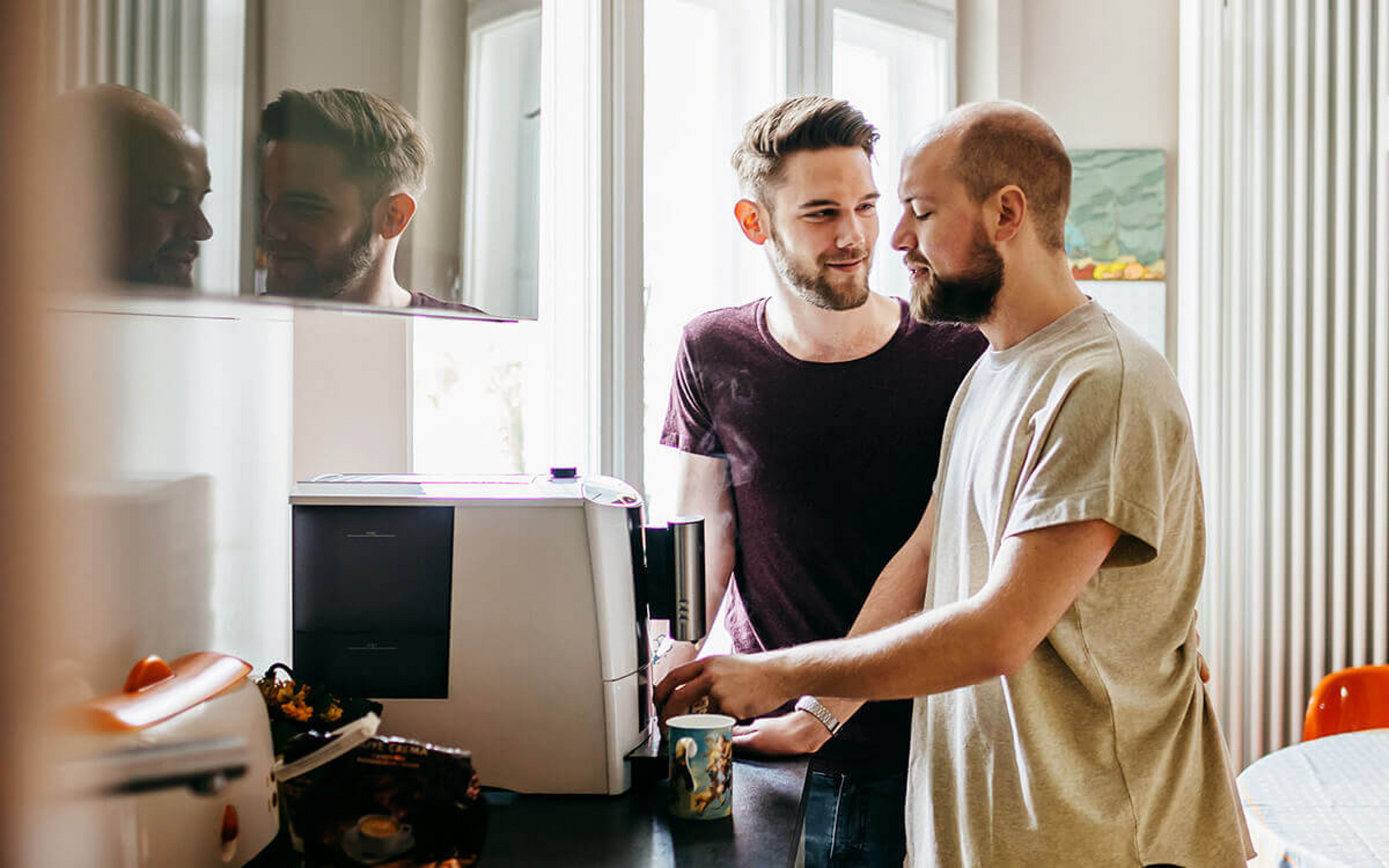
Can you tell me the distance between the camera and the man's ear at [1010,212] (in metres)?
1.53

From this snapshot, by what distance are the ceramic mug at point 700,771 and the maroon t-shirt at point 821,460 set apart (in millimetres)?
634

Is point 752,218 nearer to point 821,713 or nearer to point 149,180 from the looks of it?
point 821,713

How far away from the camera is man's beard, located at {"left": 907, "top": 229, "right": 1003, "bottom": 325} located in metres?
1.54

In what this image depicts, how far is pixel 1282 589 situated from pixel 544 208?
2.33m

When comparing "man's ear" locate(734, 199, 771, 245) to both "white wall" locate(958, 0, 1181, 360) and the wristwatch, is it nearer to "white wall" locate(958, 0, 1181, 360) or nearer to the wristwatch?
the wristwatch

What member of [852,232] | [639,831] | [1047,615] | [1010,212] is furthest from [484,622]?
[852,232]

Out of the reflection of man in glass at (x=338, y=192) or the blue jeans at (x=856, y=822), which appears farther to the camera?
the blue jeans at (x=856, y=822)

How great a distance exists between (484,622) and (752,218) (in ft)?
3.38

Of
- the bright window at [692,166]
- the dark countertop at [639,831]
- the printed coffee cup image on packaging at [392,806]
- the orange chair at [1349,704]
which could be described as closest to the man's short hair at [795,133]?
the bright window at [692,166]

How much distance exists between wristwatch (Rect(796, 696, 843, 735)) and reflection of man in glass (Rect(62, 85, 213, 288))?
41.7 inches

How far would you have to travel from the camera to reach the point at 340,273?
1.06 metres

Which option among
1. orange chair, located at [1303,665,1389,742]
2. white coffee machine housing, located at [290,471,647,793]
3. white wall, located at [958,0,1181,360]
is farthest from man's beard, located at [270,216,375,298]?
white wall, located at [958,0,1181,360]

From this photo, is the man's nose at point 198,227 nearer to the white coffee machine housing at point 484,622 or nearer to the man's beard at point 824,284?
the white coffee machine housing at point 484,622

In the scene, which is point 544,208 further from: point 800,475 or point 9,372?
point 9,372
